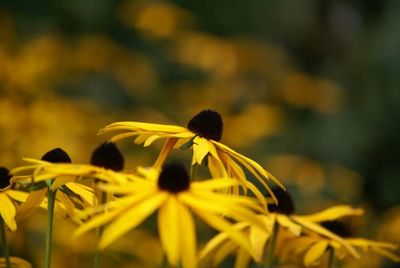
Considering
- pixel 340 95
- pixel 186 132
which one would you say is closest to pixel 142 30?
pixel 340 95

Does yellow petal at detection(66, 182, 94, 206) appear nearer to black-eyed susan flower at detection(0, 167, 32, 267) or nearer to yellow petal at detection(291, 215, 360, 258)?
black-eyed susan flower at detection(0, 167, 32, 267)

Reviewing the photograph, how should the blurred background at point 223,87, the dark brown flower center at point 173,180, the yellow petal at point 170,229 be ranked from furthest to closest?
the blurred background at point 223,87, the dark brown flower center at point 173,180, the yellow petal at point 170,229

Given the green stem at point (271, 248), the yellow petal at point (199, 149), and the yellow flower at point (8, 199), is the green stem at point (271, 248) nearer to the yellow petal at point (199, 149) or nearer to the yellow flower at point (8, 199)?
the yellow petal at point (199, 149)

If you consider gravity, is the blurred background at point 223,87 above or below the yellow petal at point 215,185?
above

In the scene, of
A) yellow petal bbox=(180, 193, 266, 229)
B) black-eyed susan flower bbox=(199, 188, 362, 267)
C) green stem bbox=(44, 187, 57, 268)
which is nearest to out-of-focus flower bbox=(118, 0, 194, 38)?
black-eyed susan flower bbox=(199, 188, 362, 267)

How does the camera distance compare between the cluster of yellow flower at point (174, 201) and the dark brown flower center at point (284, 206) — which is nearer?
the cluster of yellow flower at point (174, 201)

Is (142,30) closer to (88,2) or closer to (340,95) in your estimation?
(88,2)

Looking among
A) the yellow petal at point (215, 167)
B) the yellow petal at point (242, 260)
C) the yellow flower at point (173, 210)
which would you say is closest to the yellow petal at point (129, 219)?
the yellow flower at point (173, 210)
